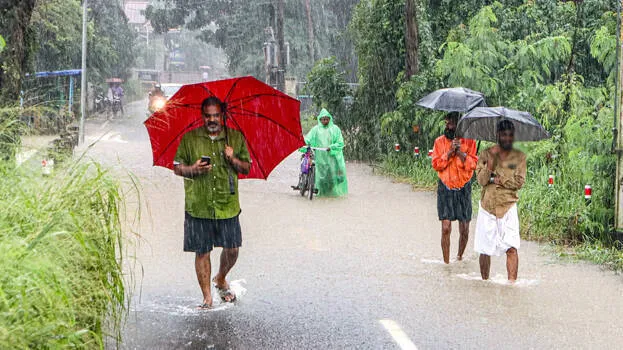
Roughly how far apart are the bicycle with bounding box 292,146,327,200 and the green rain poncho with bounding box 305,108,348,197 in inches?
6.3

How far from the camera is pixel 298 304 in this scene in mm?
8195

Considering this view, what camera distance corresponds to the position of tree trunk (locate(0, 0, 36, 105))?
12.4m

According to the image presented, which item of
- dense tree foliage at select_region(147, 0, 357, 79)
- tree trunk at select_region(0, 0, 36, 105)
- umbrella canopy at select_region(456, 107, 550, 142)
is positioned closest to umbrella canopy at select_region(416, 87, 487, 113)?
umbrella canopy at select_region(456, 107, 550, 142)

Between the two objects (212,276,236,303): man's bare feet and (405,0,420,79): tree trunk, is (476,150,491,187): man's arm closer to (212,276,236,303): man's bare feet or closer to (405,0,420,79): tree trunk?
(212,276,236,303): man's bare feet

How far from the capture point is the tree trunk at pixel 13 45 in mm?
12438

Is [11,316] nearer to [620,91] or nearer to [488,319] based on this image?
[488,319]

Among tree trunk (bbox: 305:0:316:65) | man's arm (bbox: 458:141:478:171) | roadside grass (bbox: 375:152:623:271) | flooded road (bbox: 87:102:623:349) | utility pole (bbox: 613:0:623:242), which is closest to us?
flooded road (bbox: 87:102:623:349)

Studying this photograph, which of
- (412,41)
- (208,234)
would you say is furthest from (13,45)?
(412,41)

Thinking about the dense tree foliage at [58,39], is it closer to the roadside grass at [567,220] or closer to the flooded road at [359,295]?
the flooded road at [359,295]

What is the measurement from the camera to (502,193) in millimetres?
9016

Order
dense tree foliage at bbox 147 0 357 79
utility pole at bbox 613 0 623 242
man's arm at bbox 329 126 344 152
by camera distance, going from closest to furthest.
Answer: utility pole at bbox 613 0 623 242 → man's arm at bbox 329 126 344 152 → dense tree foliage at bbox 147 0 357 79

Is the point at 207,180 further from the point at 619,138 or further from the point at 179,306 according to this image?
the point at 619,138

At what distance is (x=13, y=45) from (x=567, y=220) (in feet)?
25.4

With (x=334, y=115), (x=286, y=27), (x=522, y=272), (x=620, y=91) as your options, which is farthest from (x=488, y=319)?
(x=286, y=27)
